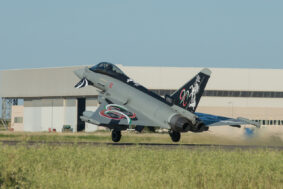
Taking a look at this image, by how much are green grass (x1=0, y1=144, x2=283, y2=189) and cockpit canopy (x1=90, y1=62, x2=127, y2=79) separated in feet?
54.4

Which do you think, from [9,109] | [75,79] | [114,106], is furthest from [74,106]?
[114,106]

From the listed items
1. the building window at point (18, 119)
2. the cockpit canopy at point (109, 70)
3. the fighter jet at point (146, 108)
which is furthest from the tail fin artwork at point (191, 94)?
the building window at point (18, 119)

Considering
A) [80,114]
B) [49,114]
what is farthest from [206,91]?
[49,114]

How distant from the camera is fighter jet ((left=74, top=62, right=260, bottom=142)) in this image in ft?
119

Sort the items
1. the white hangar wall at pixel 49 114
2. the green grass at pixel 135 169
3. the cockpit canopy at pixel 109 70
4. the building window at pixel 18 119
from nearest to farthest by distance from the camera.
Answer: the green grass at pixel 135 169, the cockpit canopy at pixel 109 70, the white hangar wall at pixel 49 114, the building window at pixel 18 119

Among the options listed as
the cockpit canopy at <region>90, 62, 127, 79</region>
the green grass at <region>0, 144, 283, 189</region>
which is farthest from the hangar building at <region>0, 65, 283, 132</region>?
the green grass at <region>0, 144, 283, 189</region>

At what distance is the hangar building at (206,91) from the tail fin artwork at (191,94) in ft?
197

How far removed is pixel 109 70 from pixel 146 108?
4765 millimetres

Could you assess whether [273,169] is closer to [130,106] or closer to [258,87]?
[130,106]

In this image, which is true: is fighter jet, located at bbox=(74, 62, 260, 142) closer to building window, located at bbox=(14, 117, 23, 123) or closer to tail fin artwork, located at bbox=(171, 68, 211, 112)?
tail fin artwork, located at bbox=(171, 68, 211, 112)

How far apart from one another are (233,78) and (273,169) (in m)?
81.2

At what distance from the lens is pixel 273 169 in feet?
63.7

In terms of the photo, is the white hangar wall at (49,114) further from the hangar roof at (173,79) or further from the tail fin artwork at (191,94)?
the tail fin artwork at (191,94)

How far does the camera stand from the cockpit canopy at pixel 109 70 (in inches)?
1592
